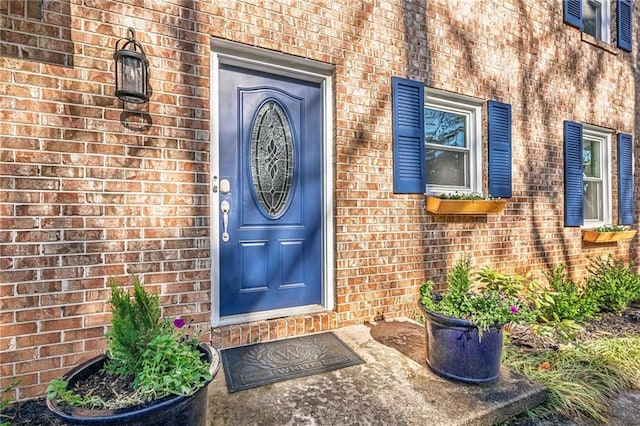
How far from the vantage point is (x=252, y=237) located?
8.33 ft

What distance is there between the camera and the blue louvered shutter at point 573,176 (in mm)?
4203

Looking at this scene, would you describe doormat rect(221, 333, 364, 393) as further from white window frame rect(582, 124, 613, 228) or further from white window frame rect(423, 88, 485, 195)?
white window frame rect(582, 124, 613, 228)

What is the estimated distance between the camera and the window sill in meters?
4.45

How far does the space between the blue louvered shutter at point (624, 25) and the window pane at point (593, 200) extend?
1.99m

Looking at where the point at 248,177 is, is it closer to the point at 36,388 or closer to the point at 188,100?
the point at 188,100

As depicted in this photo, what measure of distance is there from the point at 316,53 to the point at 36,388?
2756 mm

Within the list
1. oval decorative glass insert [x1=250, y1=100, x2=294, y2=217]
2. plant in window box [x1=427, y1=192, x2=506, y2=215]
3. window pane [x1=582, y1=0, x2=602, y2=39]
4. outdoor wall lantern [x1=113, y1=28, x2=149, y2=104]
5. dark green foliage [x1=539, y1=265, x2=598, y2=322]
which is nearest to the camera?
outdoor wall lantern [x1=113, y1=28, x2=149, y2=104]

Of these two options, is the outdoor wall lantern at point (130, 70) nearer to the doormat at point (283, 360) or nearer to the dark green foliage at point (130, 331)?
the dark green foliage at point (130, 331)

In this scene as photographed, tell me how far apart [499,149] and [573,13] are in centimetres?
238

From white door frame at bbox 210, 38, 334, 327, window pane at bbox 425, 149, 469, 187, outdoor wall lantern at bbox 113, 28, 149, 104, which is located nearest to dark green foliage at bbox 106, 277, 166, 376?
white door frame at bbox 210, 38, 334, 327

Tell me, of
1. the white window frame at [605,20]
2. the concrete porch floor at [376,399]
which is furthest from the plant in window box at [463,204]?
the white window frame at [605,20]

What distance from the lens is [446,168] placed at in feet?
11.5

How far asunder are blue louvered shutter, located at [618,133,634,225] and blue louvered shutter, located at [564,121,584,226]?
0.93 meters

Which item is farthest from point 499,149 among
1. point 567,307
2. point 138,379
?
point 138,379
